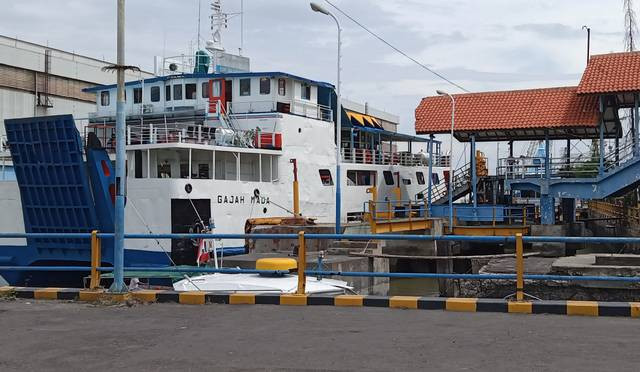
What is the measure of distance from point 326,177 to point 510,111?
7.99 m

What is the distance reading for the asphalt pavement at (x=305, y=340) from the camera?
20.7ft

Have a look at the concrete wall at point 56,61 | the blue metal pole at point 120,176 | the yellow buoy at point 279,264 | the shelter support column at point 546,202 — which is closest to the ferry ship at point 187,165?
the yellow buoy at point 279,264

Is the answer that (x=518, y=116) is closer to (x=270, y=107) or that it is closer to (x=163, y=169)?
(x=270, y=107)

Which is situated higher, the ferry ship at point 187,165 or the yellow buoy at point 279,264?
the ferry ship at point 187,165

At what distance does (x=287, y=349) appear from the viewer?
698cm

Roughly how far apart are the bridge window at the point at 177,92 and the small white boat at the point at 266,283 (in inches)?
651

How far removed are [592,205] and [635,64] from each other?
1953 cm

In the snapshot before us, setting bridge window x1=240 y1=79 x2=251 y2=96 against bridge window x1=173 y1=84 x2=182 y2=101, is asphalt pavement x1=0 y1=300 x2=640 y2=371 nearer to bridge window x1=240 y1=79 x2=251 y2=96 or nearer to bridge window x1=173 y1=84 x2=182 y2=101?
bridge window x1=240 y1=79 x2=251 y2=96

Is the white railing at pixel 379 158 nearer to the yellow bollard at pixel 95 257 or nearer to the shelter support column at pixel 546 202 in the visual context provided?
the shelter support column at pixel 546 202

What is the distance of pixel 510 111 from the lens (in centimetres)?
2844

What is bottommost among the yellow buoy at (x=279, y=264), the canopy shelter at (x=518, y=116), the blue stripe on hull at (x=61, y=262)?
the blue stripe on hull at (x=61, y=262)

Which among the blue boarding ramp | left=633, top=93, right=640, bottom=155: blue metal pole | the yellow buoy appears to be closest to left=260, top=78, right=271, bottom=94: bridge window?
the blue boarding ramp

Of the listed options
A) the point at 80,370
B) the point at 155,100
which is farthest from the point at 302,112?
the point at 80,370

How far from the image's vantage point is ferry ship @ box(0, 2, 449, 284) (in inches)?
Result: 791
